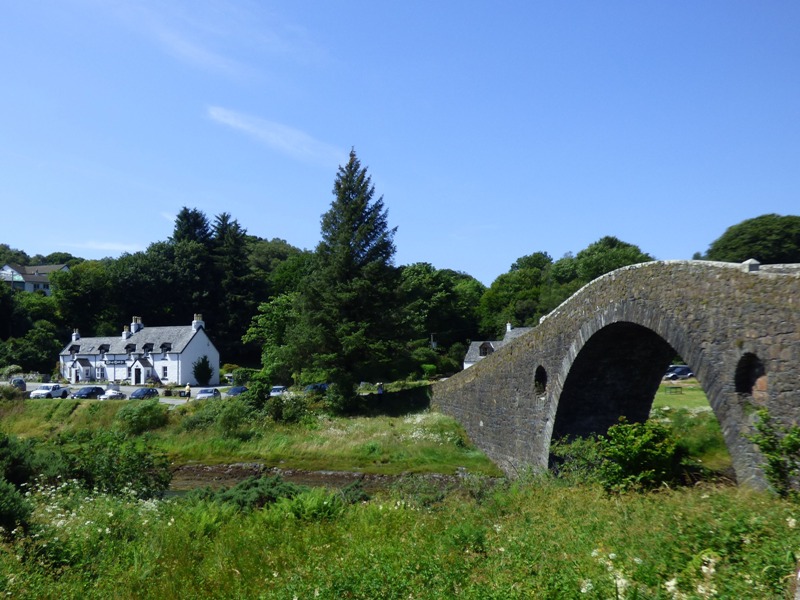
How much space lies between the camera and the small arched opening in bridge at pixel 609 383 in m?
18.0

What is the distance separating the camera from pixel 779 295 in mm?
10375

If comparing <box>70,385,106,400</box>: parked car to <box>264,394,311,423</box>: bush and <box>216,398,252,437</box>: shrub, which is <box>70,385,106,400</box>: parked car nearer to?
<box>216,398,252,437</box>: shrub

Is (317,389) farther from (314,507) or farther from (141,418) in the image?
(314,507)

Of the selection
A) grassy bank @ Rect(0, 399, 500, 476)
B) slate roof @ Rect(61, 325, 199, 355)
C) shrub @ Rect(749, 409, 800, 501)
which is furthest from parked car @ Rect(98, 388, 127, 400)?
shrub @ Rect(749, 409, 800, 501)

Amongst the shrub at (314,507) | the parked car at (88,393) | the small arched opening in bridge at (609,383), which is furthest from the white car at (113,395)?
the shrub at (314,507)

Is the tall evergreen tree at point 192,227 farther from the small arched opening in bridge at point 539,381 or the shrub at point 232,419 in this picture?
the small arched opening in bridge at point 539,381

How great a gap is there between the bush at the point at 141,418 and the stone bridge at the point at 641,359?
1604cm

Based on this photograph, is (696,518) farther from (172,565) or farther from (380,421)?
(380,421)

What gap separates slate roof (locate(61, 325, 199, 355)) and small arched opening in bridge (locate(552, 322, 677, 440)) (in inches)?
1680

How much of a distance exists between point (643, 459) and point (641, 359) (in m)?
6.64

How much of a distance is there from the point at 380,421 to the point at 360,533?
23165 mm

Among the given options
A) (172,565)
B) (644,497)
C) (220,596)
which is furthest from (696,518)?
(172,565)

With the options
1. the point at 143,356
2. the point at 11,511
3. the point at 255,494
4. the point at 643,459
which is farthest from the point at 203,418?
the point at 143,356

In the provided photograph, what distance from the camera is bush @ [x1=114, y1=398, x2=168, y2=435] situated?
3509 centimetres
